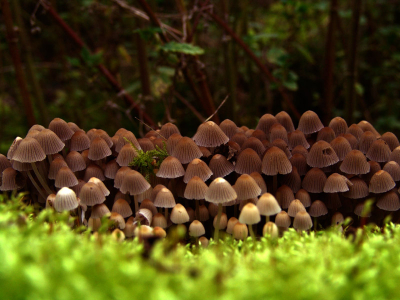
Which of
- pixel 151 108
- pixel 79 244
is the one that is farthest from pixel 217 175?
pixel 151 108

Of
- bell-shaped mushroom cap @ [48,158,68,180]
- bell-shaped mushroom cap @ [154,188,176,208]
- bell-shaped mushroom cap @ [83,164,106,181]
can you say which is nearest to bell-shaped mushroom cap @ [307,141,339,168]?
bell-shaped mushroom cap @ [154,188,176,208]

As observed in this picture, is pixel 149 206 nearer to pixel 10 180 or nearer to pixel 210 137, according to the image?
pixel 210 137

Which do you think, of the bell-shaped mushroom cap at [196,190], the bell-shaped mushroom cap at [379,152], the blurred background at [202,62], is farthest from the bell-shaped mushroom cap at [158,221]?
the blurred background at [202,62]

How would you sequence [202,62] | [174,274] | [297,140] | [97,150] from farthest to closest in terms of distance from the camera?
1. [202,62]
2. [297,140]
3. [97,150]
4. [174,274]

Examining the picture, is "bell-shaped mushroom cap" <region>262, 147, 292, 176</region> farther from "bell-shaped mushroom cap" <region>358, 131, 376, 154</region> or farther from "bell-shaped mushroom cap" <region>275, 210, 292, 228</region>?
"bell-shaped mushroom cap" <region>358, 131, 376, 154</region>

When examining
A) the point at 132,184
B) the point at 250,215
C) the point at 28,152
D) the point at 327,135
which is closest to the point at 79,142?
the point at 28,152

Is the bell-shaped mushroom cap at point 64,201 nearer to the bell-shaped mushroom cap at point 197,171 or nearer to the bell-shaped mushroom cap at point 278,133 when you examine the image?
the bell-shaped mushroom cap at point 197,171
